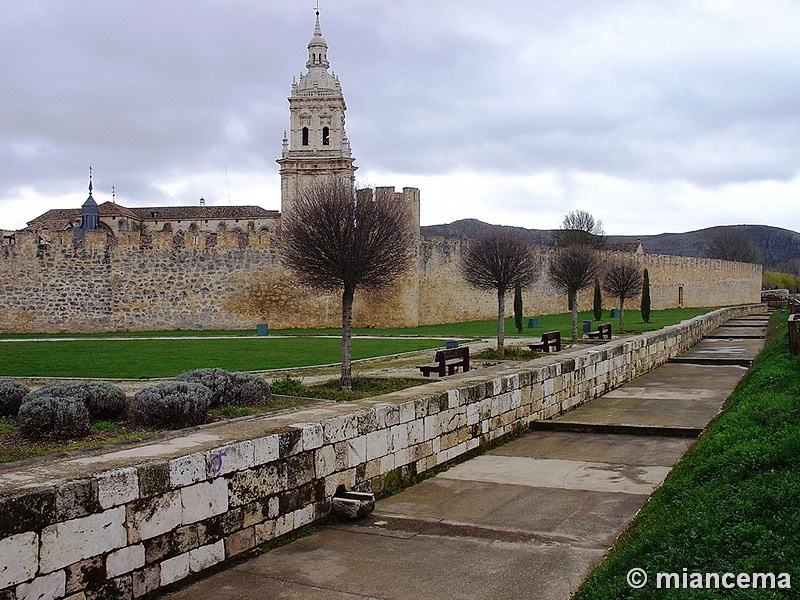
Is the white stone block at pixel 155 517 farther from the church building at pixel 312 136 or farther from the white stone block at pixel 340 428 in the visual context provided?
the church building at pixel 312 136

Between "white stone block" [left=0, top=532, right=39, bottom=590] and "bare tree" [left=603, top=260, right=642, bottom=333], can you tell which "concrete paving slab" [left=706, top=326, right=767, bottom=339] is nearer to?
"bare tree" [left=603, top=260, right=642, bottom=333]

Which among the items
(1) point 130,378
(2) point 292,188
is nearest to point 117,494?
(1) point 130,378

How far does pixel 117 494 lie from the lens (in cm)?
395

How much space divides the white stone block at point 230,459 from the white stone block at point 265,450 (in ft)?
0.11

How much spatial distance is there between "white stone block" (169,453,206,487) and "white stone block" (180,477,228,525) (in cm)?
4

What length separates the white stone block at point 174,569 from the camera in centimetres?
421

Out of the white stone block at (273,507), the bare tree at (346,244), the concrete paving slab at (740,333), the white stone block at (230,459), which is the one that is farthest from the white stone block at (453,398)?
the concrete paving slab at (740,333)

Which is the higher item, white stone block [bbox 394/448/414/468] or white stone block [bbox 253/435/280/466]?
white stone block [bbox 253/435/280/466]

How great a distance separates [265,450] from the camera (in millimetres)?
5016

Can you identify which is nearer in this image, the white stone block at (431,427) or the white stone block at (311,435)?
the white stone block at (311,435)

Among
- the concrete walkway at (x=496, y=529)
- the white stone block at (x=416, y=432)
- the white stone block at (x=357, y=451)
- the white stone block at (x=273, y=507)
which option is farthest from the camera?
the white stone block at (x=416, y=432)

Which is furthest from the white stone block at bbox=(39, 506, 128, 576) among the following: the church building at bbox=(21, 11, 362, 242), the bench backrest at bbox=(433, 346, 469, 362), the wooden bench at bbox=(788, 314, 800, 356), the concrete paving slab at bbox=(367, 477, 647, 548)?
the church building at bbox=(21, 11, 362, 242)

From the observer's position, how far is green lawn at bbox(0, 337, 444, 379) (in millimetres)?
14055

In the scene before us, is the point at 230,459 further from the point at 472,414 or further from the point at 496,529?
the point at 472,414
